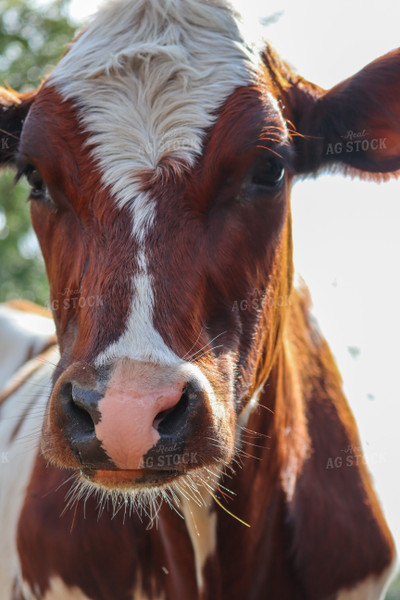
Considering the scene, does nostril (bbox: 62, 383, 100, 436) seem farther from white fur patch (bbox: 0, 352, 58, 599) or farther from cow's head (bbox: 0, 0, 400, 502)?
white fur patch (bbox: 0, 352, 58, 599)

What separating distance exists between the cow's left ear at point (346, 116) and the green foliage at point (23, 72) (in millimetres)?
11466

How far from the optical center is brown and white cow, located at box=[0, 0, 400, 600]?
2.17 metres

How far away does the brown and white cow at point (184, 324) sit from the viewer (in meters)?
2.17

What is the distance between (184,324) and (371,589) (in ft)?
5.69

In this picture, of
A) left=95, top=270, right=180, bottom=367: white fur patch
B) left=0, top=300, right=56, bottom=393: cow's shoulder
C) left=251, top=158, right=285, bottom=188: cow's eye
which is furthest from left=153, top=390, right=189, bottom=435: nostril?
left=0, top=300, right=56, bottom=393: cow's shoulder

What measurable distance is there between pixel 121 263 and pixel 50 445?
0.62 m

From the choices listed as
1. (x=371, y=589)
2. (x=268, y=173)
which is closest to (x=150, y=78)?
(x=268, y=173)

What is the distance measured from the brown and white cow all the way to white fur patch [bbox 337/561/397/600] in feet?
0.05

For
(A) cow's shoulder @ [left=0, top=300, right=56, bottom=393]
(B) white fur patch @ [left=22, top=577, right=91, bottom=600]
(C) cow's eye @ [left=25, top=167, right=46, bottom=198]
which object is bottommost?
(B) white fur patch @ [left=22, top=577, right=91, bottom=600]

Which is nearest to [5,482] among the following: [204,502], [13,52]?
A: [204,502]

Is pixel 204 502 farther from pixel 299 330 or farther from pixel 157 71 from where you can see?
pixel 157 71

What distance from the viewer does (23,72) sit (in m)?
16.1

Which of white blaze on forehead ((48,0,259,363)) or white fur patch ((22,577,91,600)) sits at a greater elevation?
white blaze on forehead ((48,0,259,363))

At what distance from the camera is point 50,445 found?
230 centimetres
